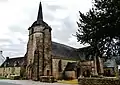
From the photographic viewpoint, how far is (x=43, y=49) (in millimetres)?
43438

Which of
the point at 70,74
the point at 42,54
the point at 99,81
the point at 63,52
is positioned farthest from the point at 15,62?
the point at 99,81

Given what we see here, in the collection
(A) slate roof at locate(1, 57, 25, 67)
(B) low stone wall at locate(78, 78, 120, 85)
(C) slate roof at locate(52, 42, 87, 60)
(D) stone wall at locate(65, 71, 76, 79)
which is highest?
(C) slate roof at locate(52, 42, 87, 60)

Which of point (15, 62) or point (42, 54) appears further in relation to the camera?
point (15, 62)

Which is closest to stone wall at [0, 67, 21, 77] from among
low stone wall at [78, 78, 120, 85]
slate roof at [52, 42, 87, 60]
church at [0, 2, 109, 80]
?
church at [0, 2, 109, 80]

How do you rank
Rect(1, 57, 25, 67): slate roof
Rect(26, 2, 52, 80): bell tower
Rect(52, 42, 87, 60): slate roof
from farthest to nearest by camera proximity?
1. Rect(1, 57, 25, 67): slate roof
2. Rect(52, 42, 87, 60): slate roof
3. Rect(26, 2, 52, 80): bell tower

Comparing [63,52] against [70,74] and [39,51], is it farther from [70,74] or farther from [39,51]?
[39,51]

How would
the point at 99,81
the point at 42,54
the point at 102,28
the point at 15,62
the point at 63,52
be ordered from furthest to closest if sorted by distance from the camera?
the point at 15,62 → the point at 63,52 → the point at 42,54 → the point at 99,81 → the point at 102,28

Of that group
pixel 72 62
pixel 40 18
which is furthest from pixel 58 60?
pixel 40 18

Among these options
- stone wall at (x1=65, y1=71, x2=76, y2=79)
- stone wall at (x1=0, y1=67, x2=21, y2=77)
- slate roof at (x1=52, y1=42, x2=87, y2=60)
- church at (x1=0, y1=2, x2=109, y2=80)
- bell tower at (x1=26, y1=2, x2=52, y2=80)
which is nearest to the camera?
bell tower at (x1=26, y1=2, x2=52, y2=80)

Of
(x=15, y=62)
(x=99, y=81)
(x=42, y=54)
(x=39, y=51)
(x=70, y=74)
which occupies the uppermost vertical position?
(x=39, y=51)

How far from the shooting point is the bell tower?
138 feet

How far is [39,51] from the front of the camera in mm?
42688

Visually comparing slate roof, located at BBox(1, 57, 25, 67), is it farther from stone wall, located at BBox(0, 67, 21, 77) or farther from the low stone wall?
the low stone wall

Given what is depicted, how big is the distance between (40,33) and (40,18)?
15.0 ft
